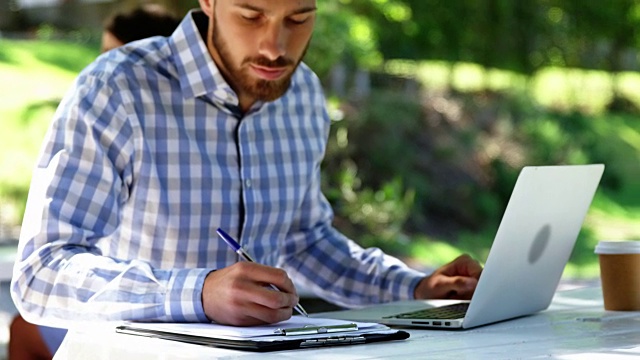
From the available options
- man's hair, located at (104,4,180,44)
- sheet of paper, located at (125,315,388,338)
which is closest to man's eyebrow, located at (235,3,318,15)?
sheet of paper, located at (125,315,388,338)

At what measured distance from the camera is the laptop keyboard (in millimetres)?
1982

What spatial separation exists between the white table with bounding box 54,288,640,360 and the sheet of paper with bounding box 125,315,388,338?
0.12 feet

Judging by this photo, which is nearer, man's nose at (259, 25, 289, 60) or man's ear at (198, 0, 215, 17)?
man's nose at (259, 25, 289, 60)

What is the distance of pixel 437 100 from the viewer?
480 inches

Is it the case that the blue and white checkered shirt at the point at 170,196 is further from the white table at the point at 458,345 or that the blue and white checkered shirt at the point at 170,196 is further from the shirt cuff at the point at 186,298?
the white table at the point at 458,345

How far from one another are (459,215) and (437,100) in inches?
54.6

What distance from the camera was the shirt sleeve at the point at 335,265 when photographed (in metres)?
2.45

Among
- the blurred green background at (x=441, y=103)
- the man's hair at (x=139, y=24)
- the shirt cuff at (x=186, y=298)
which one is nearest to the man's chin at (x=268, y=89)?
Result: the shirt cuff at (x=186, y=298)

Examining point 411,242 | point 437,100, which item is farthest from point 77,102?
point 437,100

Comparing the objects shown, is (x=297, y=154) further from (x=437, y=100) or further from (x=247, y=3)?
(x=437, y=100)

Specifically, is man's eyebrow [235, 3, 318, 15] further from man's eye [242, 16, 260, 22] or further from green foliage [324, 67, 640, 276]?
green foliage [324, 67, 640, 276]

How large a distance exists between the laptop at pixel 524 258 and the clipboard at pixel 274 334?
211 mm

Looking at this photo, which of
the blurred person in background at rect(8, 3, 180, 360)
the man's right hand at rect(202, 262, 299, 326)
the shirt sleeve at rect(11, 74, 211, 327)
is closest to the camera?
the man's right hand at rect(202, 262, 299, 326)

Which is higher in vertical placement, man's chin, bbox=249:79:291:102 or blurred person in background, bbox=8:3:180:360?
man's chin, bbox=249:79:291:102
